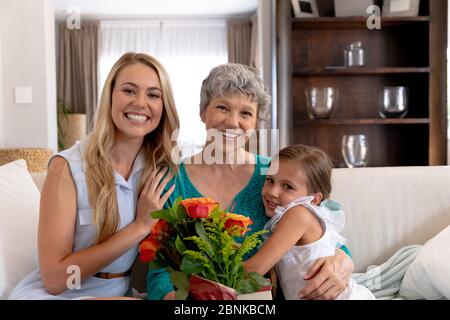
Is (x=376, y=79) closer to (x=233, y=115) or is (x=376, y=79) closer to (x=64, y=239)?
(x=233, y=115)

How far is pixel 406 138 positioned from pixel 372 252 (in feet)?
5.04

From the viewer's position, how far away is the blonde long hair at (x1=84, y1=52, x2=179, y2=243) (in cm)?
120

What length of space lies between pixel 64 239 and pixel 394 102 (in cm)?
205

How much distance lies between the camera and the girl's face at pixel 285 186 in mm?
1251

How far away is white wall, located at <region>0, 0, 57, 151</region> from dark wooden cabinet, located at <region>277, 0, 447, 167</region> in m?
1.38

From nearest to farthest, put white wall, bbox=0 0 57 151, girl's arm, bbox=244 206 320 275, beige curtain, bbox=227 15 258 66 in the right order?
girl's arm, bbox=244 206 320 275
white wall, bbox=0 0 57 151
beige curtain, bbox=227 15 258 66

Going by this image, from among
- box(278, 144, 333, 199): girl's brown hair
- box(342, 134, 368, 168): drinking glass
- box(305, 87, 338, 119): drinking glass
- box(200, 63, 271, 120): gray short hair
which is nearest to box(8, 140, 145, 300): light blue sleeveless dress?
box(200, 63, 271, 120): gray short hair

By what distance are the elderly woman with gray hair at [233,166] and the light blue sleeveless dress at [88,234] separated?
0.07 metres

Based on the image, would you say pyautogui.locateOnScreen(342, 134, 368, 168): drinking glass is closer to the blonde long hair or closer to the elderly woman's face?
the elderly woman's face

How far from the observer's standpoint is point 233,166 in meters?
1.43

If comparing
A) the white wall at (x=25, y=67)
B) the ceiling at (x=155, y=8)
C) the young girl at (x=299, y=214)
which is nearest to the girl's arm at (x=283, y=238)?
the young girl at (x=299, y=214)

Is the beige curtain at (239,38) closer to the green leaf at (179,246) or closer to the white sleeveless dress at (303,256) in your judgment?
the white sleeveless dress at (303,256)

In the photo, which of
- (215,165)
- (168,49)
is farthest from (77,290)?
(168,49)

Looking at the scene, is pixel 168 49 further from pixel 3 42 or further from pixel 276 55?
pixel 276 55
